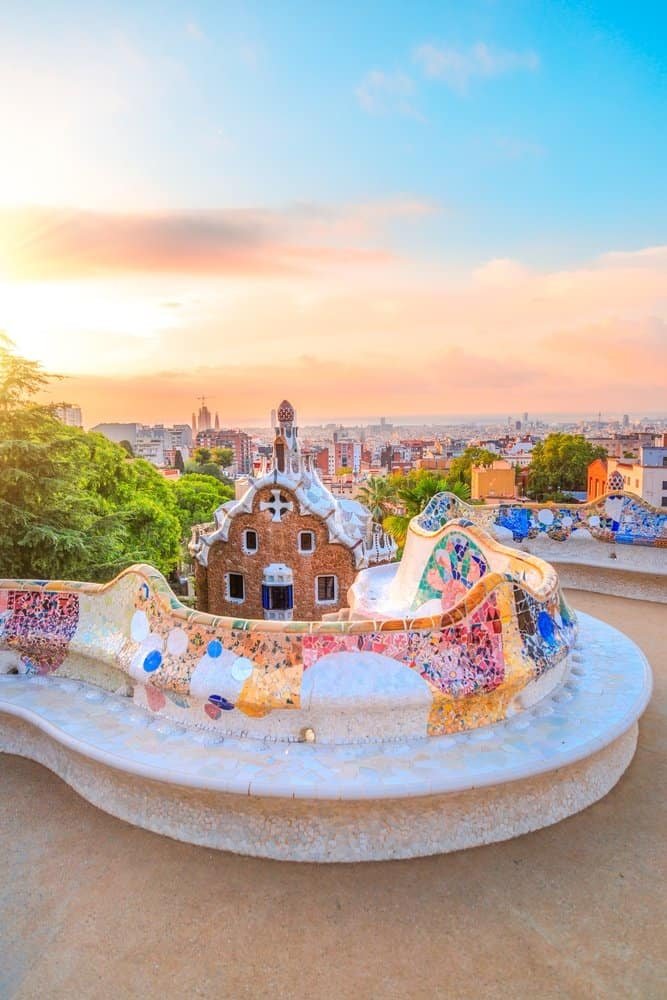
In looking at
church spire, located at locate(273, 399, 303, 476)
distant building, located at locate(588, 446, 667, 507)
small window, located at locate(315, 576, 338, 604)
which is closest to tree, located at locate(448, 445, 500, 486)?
distant building, located at locate(588, 446, 667, 507)

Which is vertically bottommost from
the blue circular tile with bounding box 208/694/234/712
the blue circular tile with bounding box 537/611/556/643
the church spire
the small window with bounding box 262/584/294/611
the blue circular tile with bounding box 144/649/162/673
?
the small window with bounding box 262/584/294/611

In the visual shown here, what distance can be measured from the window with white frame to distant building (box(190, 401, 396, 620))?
0.03 meters

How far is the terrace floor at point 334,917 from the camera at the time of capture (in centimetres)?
454

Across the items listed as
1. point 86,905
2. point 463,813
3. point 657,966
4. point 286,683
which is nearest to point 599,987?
point 657,966

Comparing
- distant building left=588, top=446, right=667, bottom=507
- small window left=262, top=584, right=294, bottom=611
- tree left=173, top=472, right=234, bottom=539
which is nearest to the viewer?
small window left=262, top=584, right=294, bottom=611

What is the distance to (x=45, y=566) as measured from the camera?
1248 cm

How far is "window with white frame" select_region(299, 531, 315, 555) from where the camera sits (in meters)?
21.3

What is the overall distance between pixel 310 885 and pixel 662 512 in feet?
40.9

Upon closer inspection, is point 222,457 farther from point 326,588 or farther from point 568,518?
point 568,518

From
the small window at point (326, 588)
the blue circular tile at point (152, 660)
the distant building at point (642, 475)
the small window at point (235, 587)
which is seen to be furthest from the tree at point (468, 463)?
the blue circular tile at point (152, 660)

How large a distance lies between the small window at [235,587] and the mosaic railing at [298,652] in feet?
46.6

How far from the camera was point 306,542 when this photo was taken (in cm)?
2133

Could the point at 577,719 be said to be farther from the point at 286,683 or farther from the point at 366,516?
the point at 366,516

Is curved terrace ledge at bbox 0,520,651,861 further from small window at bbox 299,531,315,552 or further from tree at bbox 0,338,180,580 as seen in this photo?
small window at bbox 299,531,315,552
